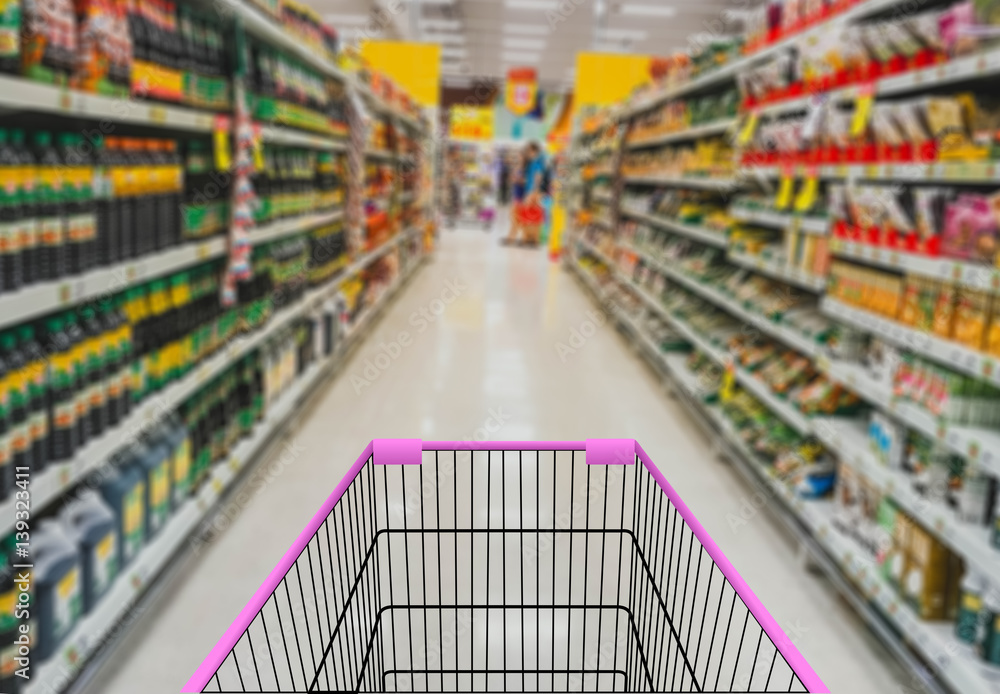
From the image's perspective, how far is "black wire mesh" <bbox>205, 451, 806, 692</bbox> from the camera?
1412 mm

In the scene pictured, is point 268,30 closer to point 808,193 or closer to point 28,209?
point 28,209

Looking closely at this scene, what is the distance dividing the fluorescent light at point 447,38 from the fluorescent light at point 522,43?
37.8 inches

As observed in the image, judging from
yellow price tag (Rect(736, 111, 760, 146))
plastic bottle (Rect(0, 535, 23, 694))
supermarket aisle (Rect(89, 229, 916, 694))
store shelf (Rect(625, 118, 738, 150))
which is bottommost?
supermarket aisle (Rect(89, 229, 916, 694))

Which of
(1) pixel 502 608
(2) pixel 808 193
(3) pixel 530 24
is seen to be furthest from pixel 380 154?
(3) pixel 530 24

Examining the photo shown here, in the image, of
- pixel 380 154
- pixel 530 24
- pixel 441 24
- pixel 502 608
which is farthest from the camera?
pixel 441 24

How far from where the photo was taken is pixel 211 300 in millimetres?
2914

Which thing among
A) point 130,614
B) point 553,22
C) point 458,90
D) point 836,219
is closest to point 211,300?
point 130,614

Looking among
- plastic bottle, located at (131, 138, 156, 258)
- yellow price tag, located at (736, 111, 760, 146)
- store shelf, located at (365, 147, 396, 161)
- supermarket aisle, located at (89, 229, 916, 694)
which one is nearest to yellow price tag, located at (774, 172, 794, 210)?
yellow price tag, located at (736, 111, 760, 146)

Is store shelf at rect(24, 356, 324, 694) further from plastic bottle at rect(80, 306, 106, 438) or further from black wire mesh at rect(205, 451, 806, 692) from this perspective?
plastic bottle at rect(80, 306, 106, 438)

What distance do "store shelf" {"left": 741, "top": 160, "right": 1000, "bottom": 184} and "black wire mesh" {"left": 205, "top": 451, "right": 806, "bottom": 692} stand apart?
44.8 inches

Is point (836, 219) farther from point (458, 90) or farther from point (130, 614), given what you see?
point (458, 90)

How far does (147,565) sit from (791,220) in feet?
8.65

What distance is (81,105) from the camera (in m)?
1.79

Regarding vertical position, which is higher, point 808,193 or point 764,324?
point 808,193
